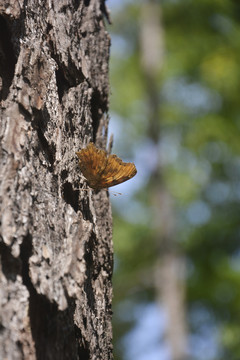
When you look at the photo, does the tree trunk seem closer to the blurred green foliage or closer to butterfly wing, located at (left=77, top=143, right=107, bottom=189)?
the blurred green foliage

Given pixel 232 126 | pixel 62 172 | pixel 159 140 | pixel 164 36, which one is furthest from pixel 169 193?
pixel 62 172

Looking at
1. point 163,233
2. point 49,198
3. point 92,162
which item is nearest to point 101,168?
point 92,162

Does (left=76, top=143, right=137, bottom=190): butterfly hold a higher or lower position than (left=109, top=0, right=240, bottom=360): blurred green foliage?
lower

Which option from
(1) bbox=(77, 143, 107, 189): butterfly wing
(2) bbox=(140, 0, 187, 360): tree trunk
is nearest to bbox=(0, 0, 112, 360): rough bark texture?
(1) bbox=(77, 143, 107, 189): butterfly wing

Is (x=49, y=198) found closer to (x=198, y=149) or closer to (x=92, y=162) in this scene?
(x=92, y=162)

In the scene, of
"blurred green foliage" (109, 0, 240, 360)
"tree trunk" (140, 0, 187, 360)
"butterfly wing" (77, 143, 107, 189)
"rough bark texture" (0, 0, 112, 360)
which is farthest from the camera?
"blurred green foliage" (109, 0, 240, 360)

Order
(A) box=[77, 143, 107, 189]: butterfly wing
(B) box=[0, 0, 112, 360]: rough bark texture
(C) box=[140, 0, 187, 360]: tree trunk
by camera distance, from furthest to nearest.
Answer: (C) box=[140, 0, 187, 360]: tree trunk, (A) box=[77, 143, 107, 189]: butterfly wing, (B) box=[0, 0, 112, 360]: rough bark texture

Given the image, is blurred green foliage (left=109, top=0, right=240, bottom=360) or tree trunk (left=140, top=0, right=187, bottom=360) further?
blurred green foliage (left=109, top=0, right=240, bottom=360)

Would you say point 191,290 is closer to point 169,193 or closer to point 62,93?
point 169,193
